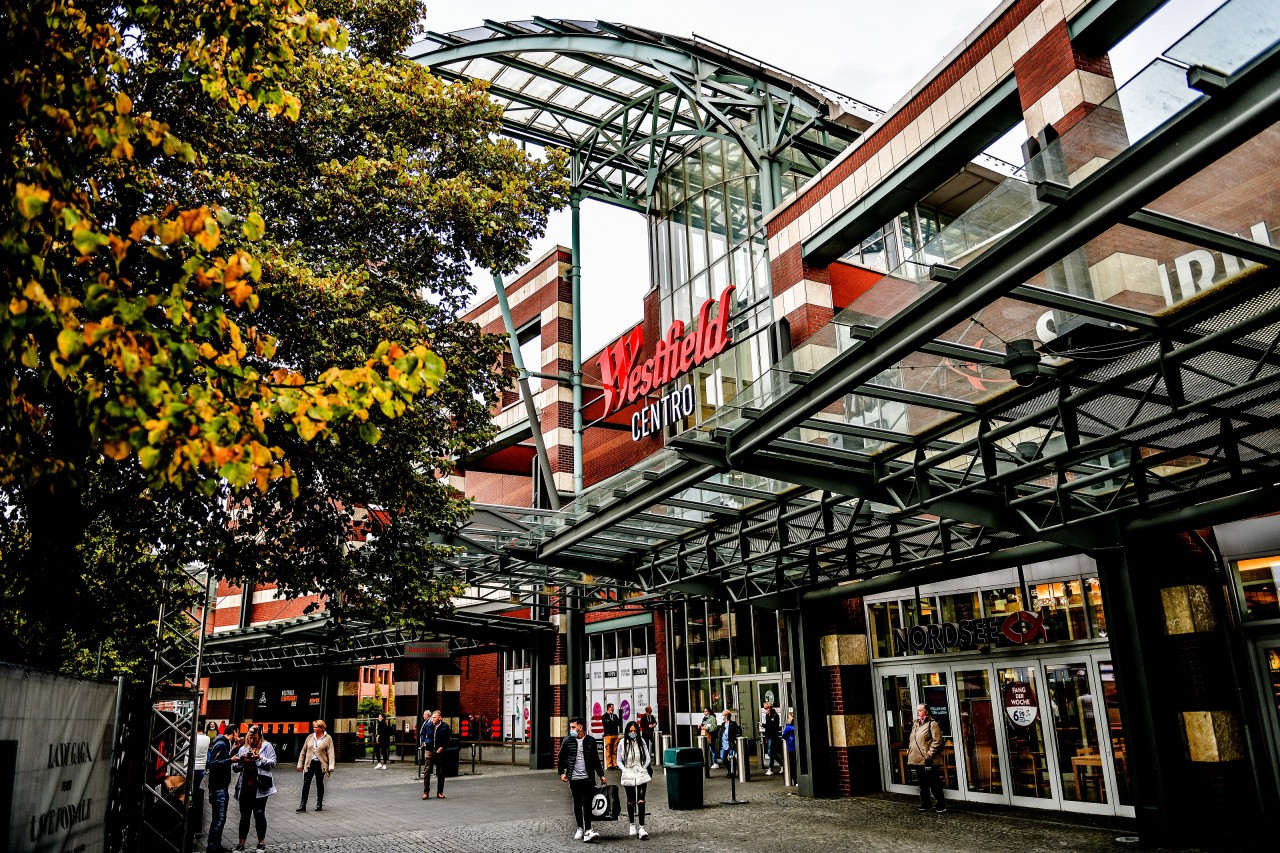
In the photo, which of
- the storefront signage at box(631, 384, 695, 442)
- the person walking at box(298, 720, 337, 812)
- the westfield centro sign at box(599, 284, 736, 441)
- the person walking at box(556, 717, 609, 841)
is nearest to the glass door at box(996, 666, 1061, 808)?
the person walking at box(556, 717, 609, 841)

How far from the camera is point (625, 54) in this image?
2548 cm

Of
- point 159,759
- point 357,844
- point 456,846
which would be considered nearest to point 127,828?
point 159,759

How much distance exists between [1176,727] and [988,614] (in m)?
4.40

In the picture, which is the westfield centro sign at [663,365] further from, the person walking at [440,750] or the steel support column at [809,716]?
the person walking at [440,750]

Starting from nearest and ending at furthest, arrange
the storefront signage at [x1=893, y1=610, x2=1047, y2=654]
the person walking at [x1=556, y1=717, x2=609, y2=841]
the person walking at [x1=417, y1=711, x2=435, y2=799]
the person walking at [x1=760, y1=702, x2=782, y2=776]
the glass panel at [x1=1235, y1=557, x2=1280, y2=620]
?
the glass panel at [x1=1235, y1=557, x2=1280, y2=620], the person walking at [x1=556, y1=717, x2=609, y2=841], the storefront signage at [x1=893, y1=610, x2=1047, y2=654], the person walking at [x1=417, y1=711, x2=435, y2=799], the person walking at [x1=760, y1=702, x2=782, y2=776]

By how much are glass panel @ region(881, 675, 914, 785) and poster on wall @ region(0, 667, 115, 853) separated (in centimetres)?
1463

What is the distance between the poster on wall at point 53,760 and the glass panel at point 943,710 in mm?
13732

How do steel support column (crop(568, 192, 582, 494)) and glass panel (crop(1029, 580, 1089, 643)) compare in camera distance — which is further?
steel support column (crop(568, 192, 582, 494))

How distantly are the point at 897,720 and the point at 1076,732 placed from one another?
14.0ft

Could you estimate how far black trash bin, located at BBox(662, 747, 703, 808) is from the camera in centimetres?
1689

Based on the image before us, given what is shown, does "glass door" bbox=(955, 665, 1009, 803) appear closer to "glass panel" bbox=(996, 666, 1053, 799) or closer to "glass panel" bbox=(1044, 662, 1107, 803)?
"glass panel" bbox=(996, 666, 1053, 799)

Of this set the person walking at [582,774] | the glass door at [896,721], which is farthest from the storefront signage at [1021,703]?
the person walking at [582,774]

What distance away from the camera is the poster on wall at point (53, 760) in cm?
551

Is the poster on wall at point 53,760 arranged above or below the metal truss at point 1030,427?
below
